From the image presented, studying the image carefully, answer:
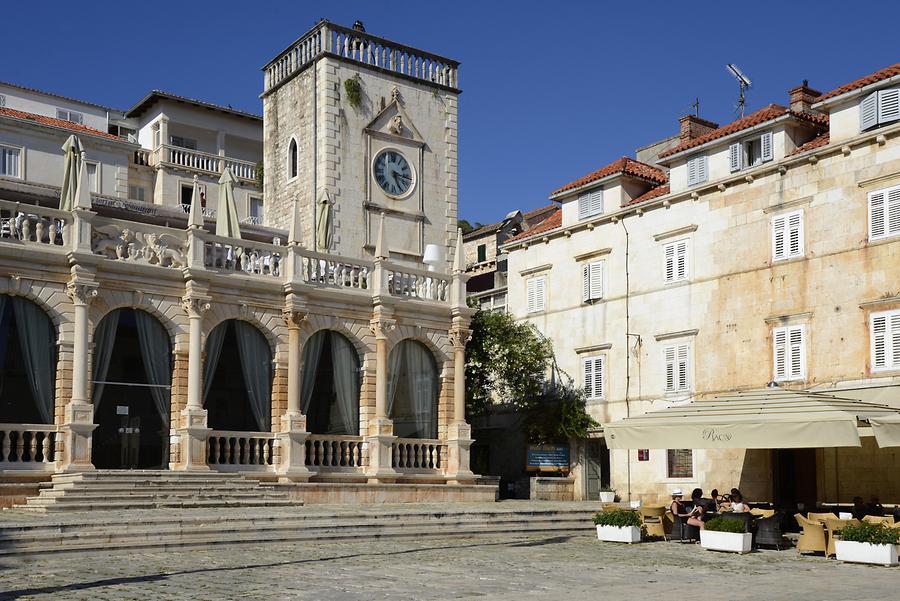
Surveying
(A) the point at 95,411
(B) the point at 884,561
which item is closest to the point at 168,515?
(A) the point at 95,411

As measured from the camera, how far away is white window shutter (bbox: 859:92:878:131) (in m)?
28.5

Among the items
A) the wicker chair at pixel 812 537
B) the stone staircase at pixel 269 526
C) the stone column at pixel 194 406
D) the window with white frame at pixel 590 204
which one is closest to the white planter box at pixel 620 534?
the stone staircase at pixel 269 526

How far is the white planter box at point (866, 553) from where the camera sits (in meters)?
18.5

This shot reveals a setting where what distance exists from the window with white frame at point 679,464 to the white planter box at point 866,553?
13426 millimetres

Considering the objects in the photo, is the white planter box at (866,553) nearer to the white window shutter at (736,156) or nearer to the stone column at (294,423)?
the stone column at (294,423)

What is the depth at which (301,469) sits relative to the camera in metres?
27.5

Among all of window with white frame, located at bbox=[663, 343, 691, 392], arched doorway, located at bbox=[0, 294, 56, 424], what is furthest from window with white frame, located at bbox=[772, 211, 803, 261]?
arched doorway, located at bbox=[0, 294, 56, 424]

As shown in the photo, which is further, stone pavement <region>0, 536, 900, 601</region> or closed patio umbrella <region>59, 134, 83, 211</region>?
closed patio umbrella <region>59, 134, 83, 211</region>

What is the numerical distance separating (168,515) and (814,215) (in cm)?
1887

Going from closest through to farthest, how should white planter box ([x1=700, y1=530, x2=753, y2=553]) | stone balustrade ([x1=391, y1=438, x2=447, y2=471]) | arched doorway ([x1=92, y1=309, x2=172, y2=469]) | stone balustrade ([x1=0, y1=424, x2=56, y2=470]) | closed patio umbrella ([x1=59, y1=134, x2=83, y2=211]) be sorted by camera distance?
white planter box ([x1=700, y1=530, x2=753, y2=553]) → stone balustrade ([x1=0, y1=424, x2=56, y2=470]) → arched doorway ([x1=92, y1=309, x2=172, y2=469]) → closed patio umbrella ([x1=59, y1=134, x2=83, y2=211]) → stone balustrade ([x1=391, y1=438, x2=447, y2=471])

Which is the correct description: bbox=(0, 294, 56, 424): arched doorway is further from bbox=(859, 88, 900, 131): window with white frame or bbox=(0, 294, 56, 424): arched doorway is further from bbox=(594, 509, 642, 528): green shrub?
bbox=(859, 88, 900, 131): window with white frame

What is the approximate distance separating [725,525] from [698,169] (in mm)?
15407

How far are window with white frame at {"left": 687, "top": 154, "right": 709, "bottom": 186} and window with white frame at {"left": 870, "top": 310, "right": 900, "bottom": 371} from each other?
7.52 metres

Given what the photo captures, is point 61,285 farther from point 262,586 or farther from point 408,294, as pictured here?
point 262,586
